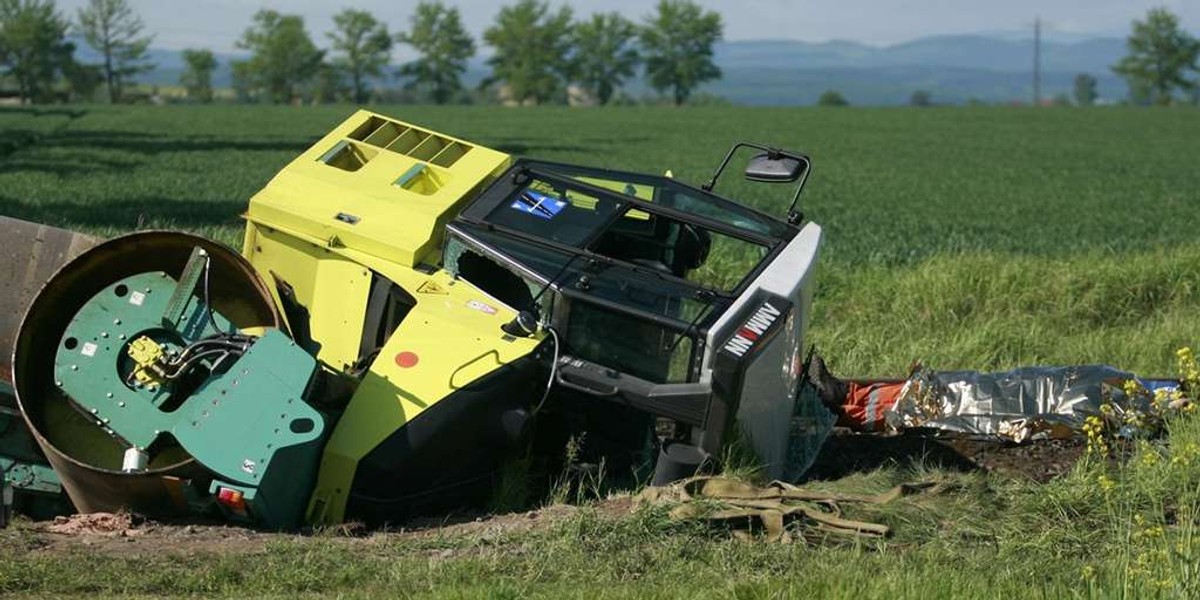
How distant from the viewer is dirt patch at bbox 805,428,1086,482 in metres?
8.71

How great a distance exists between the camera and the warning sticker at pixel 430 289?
734 centimetres

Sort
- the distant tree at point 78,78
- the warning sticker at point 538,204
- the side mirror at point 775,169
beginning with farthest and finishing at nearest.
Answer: the distant tree at point 78,78 → the side mirror at point 775,169 → the warning sticker at point 538,204

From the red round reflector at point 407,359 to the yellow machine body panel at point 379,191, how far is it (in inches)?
28.8

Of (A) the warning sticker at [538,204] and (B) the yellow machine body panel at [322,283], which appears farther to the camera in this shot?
(A) the warning sticker at [538,204]

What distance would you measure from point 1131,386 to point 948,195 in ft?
69.6

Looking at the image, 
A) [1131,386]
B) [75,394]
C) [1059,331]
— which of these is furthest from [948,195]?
[75,394]

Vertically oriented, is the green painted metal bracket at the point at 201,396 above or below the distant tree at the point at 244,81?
above

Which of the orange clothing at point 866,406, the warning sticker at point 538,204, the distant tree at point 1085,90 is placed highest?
the warning sticker at point 538,204

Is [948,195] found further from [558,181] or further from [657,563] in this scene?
[657,563]

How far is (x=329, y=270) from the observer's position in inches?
305

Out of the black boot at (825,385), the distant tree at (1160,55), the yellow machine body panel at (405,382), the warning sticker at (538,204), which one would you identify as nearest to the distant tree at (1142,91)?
the distant tree at (1160,55)

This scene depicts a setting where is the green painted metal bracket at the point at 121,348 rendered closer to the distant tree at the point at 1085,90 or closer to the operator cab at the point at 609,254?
the operator cab at the point at 609,254

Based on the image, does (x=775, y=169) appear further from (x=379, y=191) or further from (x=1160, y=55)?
(x=1160, y=55)

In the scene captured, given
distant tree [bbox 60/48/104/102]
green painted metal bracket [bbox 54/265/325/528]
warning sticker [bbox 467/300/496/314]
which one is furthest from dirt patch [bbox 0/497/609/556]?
distant tree [bbox 60/48/104/102]
